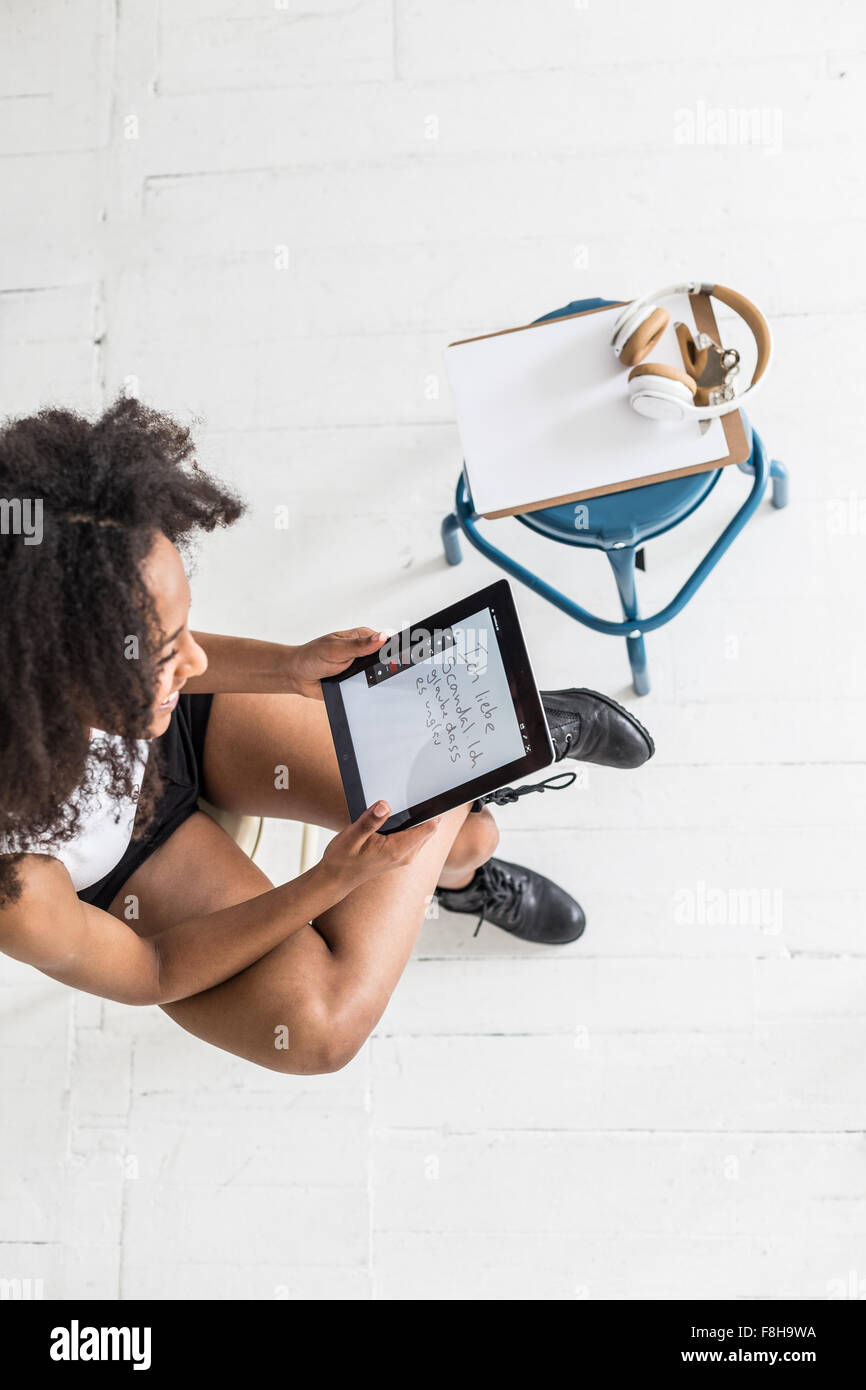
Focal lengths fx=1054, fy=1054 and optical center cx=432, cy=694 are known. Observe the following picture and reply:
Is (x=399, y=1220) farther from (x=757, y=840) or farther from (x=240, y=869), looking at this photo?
(x=757, y=840)

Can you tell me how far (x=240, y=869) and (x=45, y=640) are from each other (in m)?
0.51

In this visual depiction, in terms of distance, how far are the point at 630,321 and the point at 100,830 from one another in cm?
84

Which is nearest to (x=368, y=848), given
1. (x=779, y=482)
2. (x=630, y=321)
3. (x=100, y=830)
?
(x=100, y=830)

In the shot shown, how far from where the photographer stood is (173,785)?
126 centimetres

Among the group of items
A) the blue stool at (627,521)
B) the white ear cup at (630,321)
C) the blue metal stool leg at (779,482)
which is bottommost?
the blue stool at (627,521)

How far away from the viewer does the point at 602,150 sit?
72.1 inches

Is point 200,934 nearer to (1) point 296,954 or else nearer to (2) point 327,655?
(1) point 296,954

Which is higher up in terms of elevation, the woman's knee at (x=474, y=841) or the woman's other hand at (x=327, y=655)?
the woman's other hand at (x=327, y=655)

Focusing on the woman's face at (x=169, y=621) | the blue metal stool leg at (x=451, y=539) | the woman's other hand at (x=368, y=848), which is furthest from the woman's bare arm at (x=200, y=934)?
the blue metal stool leg at (x=451, y=539)

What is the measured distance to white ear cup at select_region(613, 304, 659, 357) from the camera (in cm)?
124

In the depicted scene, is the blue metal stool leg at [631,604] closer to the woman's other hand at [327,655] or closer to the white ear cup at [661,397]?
the white ear cup at [661,397]

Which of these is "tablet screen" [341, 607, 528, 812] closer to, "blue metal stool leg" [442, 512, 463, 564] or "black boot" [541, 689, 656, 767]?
"black boot" [541, 689, 656, 767]

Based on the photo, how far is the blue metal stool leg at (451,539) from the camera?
1644 millimetres
